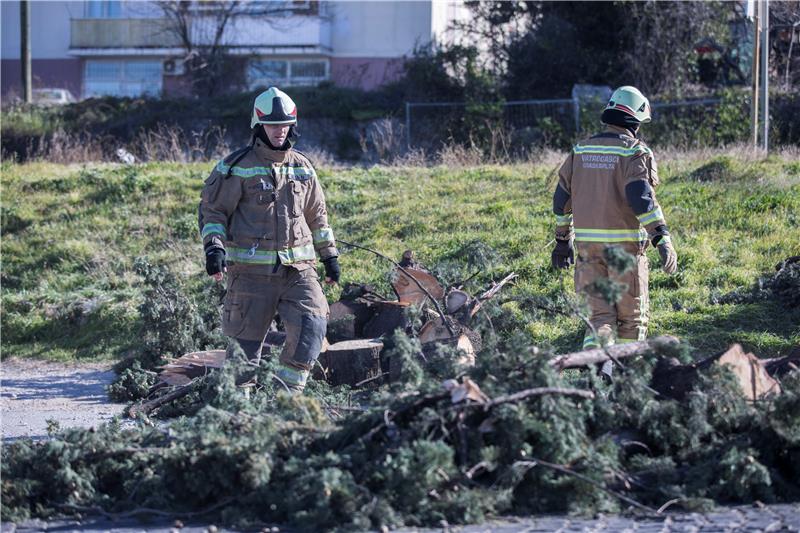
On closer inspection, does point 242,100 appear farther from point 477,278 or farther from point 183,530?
point 183,530

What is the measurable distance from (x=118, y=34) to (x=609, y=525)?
32.4 metres

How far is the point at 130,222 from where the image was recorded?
14.0 meters

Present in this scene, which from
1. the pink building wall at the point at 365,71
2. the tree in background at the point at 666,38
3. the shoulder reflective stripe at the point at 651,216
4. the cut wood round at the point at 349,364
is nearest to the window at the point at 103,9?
the pink building wall at the point at 365,71

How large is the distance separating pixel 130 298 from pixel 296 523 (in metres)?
7.54

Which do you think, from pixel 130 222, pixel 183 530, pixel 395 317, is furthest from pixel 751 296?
pixel 130 222

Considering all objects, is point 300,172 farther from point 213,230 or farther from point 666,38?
point 666,38

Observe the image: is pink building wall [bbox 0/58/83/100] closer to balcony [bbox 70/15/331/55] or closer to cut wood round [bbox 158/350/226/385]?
balcony [bbox 70/15/331/55]

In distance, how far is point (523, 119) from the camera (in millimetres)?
22297

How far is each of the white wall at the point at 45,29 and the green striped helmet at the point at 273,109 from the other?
102 ft

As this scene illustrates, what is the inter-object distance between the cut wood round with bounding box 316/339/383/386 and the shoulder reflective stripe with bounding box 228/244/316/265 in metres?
1.67

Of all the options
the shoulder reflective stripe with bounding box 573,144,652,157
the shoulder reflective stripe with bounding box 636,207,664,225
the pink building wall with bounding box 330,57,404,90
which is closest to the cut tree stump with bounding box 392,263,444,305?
the shoulder reflective stripe with bounding box 573,144,652,157

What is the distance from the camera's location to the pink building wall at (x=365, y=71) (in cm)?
2886

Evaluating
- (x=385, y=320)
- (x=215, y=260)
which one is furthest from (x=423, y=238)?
(x=215, y=260)

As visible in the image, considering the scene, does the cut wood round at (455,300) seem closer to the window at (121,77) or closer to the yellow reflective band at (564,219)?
the yellow reflective band at (564,219)
